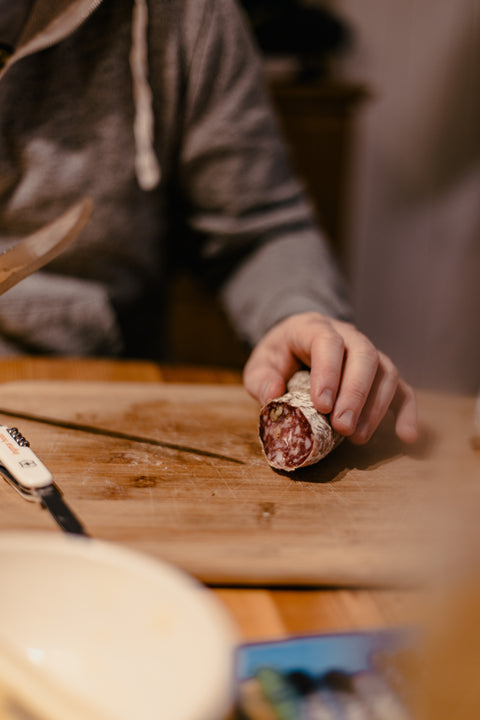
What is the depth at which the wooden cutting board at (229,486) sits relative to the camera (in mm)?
622

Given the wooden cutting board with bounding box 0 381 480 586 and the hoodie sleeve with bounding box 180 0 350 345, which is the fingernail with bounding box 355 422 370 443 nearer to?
the wooden cutting board with bounding box 0 381 480 586

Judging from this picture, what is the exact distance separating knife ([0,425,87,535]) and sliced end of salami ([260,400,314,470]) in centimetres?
25

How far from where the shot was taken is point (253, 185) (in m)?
1.33

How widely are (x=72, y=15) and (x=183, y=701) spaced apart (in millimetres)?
1011

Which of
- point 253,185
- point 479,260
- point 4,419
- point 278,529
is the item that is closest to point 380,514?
point 278,529

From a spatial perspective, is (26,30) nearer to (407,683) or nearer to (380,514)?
(380,514)

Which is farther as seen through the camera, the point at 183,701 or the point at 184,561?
the point at 184,561

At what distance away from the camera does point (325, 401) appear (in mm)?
Result: 796

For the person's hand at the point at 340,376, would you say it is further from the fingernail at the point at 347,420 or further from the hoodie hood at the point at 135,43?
the hoodie hood at the point at 135,43

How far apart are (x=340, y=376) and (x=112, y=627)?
505 mm

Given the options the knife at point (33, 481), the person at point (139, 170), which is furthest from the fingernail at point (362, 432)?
the knife at point (33, 481)

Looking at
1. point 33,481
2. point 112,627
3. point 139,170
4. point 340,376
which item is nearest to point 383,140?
point 139,170

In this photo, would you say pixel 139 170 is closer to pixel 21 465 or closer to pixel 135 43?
pixel 135 43

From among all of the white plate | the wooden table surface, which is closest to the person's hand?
the wooden table surface
